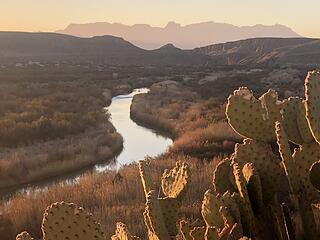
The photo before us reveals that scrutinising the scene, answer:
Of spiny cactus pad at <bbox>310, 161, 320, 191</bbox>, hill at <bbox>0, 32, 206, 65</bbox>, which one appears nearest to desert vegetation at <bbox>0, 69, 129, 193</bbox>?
spiny cactus pad at <bbox>310, 161, 320, 191</bbox>

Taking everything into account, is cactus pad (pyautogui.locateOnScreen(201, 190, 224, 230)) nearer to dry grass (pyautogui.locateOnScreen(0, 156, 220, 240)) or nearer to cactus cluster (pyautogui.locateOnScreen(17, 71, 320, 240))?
Result: cactus cluster (pyautogui.locateOnScreen(17, 71, 320, 240))

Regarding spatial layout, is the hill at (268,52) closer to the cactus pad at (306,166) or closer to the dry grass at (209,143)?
the dry grass at (209,143)

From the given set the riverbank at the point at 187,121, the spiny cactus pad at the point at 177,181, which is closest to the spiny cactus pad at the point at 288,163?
the spiny cactus pad at the point at 177,181

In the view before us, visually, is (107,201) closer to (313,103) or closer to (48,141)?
(313,103)

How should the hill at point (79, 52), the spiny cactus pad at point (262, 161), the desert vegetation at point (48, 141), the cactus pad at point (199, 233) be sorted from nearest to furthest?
1. the cactus pad at point (199, 233)
2. the spiny cactus pad at point (262, 161)
3. the desert vegetation at point (48, 141)
4. the hill at point (79, 52)

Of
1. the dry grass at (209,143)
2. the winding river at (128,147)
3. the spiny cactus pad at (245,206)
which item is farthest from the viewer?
the winding river at (128,147)

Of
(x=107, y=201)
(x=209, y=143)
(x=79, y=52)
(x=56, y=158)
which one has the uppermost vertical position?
(x=107, y=201)

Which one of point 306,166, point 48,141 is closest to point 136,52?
point 48,141

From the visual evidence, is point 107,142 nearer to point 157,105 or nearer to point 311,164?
point 157,105
